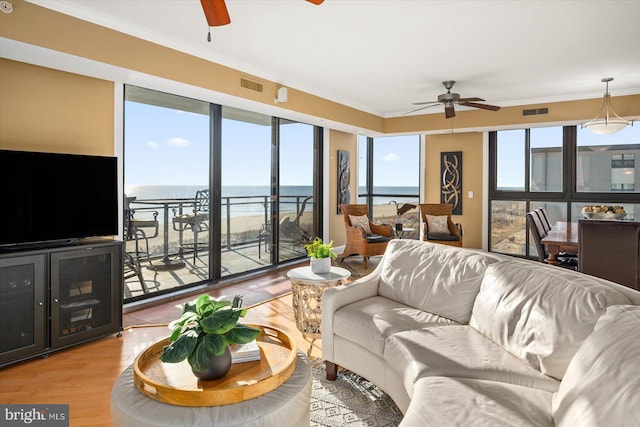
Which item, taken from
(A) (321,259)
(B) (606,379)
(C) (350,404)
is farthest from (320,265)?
(B) (606,379)

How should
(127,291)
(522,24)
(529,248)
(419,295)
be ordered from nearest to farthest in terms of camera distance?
(419,295), (522,24), (127,291), (529,248)

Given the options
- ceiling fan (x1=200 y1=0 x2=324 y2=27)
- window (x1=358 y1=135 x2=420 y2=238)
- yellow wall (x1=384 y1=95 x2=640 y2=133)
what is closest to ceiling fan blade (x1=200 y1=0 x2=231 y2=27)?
ceiling fan (x1=200 y1=0 x2=324 y2=27)

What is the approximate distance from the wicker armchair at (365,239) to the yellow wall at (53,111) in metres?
3.74

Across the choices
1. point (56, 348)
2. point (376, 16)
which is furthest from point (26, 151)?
point (376, 16)

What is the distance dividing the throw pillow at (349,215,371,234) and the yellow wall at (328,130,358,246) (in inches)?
31.0

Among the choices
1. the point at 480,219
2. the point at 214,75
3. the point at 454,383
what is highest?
the point at 214,75

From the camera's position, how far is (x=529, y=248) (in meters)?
7.25

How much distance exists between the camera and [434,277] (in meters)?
2.68

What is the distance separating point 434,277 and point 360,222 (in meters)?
3.96

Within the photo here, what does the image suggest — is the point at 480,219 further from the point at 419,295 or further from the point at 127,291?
the point at 127,291

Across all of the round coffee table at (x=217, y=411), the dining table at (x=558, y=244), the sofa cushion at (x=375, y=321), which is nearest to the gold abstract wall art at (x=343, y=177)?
the dining table at (x=558, y=244)

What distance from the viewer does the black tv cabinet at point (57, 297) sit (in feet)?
9.34

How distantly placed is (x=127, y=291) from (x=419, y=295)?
3160mm

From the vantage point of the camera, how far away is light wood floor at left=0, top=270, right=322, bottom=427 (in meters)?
2.43
